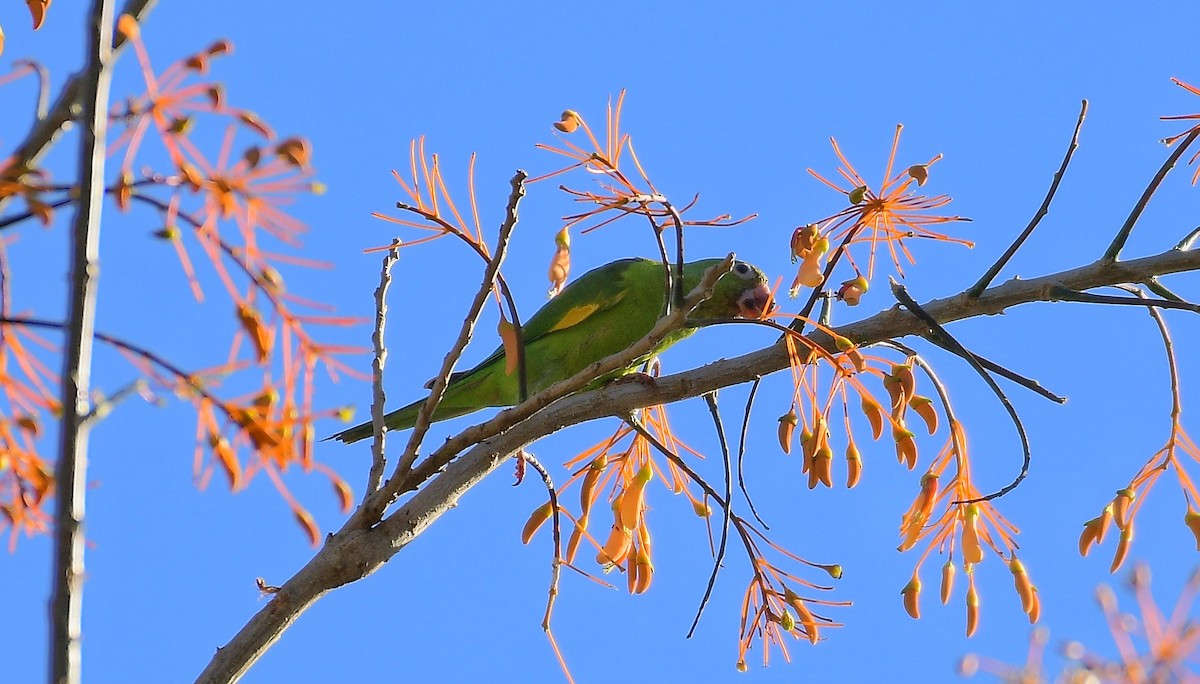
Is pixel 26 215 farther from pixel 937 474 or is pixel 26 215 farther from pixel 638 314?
pixel 638 314

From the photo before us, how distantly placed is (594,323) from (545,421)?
241 cm

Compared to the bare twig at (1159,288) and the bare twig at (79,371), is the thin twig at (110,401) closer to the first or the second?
the bare twig at (79,371)

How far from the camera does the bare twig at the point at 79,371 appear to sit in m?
1.61

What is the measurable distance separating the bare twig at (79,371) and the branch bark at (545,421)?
965 mm

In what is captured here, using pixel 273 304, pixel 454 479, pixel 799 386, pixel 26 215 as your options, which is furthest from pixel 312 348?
pixel 799 386

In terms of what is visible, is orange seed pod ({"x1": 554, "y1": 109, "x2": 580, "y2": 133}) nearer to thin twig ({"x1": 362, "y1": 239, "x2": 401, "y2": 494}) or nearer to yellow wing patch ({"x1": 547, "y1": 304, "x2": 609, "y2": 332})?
thin twig ({"x1": 362, "y1": 239, "x2": 401, "y2": 494})

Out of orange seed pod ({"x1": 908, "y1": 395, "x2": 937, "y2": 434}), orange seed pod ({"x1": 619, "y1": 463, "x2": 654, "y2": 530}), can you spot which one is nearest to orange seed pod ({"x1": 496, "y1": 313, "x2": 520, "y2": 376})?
orange seed pod ({"x1": 619, "y1": 463, "x2": 654, "y2": 530})

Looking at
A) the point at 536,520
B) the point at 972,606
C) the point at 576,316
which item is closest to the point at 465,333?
the point at 536,520

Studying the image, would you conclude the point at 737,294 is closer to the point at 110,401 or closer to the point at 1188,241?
the point at 1188,241

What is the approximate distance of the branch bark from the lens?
8.61ft

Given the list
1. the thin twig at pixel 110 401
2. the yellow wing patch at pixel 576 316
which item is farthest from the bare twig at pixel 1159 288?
the yellow wing patch at pixel 576 316

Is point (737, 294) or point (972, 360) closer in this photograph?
point (972, 360)

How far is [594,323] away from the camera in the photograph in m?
5.41

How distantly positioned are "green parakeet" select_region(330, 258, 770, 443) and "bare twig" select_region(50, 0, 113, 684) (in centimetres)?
353
